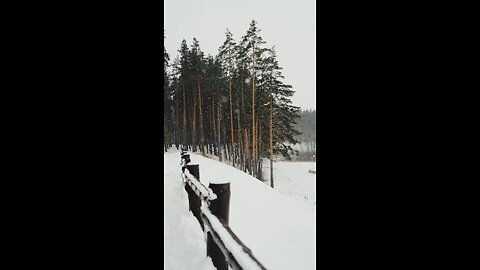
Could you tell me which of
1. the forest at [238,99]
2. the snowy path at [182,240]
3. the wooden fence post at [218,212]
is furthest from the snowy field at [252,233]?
the forest at [238,99]

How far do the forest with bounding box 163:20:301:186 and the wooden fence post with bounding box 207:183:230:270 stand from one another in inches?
638

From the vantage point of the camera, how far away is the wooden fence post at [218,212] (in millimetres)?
2789

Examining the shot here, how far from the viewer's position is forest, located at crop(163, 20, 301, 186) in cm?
1973

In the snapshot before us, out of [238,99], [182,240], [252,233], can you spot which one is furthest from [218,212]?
[238,99]

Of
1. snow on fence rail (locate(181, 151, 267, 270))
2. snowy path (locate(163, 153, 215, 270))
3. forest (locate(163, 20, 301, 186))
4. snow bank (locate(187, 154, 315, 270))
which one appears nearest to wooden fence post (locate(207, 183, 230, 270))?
snow on fence rail (locate(181, 151, 267, 270))

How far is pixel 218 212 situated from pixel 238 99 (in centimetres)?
2167

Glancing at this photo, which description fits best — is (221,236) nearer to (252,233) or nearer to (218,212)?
(218,212)

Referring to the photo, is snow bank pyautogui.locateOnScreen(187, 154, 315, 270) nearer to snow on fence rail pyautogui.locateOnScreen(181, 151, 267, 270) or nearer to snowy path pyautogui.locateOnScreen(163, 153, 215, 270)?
snow on fence rail pyautogui.locateOnScreen(181, 151, 267, 270)

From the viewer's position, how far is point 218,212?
2.87 m
